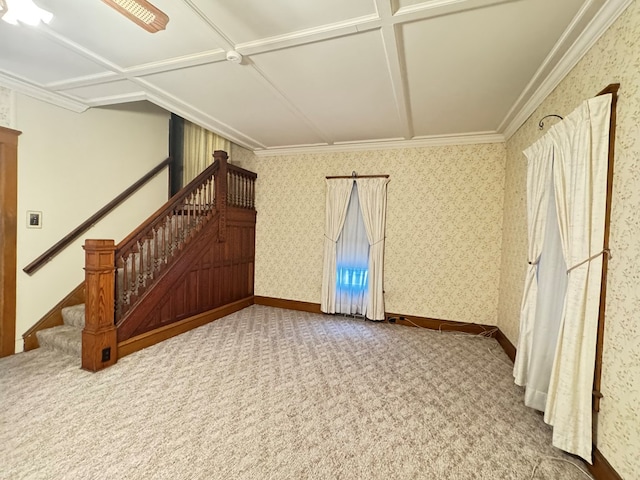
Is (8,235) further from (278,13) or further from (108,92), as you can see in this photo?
(278,13)

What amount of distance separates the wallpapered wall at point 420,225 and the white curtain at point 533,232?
1348mm

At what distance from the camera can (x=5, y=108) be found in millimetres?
2674

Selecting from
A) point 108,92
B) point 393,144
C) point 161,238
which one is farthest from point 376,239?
point 108,92

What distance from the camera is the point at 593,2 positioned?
1.54m

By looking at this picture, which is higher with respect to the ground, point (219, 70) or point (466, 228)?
point (219, 70)

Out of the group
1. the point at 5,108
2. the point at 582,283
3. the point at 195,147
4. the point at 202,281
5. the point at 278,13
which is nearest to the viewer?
the point at 582,283

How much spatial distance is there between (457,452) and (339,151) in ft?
12.4

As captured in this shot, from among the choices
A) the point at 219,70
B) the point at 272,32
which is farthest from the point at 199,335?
the point at 272,32

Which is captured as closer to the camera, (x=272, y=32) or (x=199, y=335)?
(x=272, y=32)

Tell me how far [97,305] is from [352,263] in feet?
10.0

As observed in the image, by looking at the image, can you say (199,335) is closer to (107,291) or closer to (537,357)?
(107,291)

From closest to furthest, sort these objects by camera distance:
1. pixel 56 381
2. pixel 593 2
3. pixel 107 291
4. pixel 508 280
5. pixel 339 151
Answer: pixel 593 2
pixel 56 381
pixel 107 291
pixel 508 280
pixel 339 151

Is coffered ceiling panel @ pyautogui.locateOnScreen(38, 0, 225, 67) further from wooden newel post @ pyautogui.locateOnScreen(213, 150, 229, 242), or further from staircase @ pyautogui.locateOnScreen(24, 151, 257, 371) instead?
wooden newel post @ pyautogui.locateOnScreen(213, 150, 229, 242)

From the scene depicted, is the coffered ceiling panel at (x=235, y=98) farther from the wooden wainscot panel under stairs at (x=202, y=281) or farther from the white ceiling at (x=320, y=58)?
the wooden wainscot panel under stairs at (x=202, y=281)
